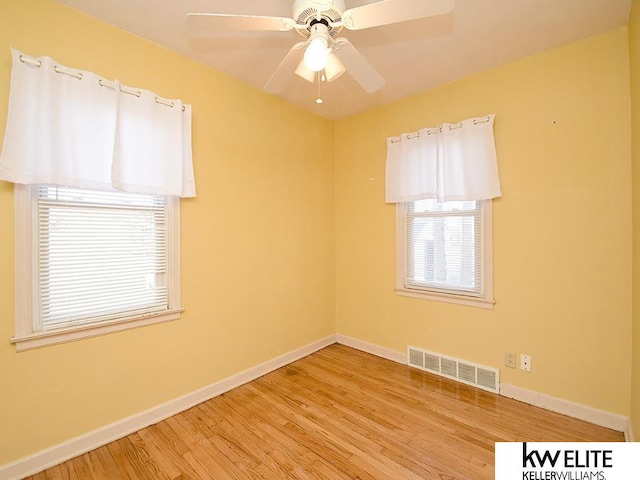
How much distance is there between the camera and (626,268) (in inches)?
75.3

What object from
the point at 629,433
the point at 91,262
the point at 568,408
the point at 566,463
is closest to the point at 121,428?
the point at 91,262

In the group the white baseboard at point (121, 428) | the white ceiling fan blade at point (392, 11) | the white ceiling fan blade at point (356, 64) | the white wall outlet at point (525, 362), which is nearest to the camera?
the white ceiling fan blade at point (392, 11)

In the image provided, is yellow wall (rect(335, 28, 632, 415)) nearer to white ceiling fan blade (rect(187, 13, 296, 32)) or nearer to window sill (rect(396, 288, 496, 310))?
window sill (rect(396, 288, 496, 310))

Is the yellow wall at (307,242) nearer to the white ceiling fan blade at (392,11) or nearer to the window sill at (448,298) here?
the window sill at (448,298)

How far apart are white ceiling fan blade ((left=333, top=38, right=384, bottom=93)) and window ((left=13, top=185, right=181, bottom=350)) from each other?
154cm

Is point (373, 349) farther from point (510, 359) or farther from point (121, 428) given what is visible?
point (121, 428)

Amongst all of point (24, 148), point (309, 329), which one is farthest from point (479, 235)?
point (24, 148)

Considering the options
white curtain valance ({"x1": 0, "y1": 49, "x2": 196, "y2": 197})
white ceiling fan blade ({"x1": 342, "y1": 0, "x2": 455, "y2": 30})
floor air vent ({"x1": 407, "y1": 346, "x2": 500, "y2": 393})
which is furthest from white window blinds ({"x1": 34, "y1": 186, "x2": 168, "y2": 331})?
floor air vent ({"x1": 407, "y1": 346, "x2": 500, "y2": 393})

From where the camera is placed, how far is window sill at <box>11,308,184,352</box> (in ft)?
5.34

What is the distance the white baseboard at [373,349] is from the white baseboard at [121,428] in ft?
3.04

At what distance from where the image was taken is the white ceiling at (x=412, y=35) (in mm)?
1750

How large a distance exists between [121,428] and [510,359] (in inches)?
114

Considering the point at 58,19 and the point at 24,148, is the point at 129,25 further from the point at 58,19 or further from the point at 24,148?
the point at 24,148

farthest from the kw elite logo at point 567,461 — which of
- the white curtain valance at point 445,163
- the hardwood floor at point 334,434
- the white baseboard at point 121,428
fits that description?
the white baseboard at point 121,428
